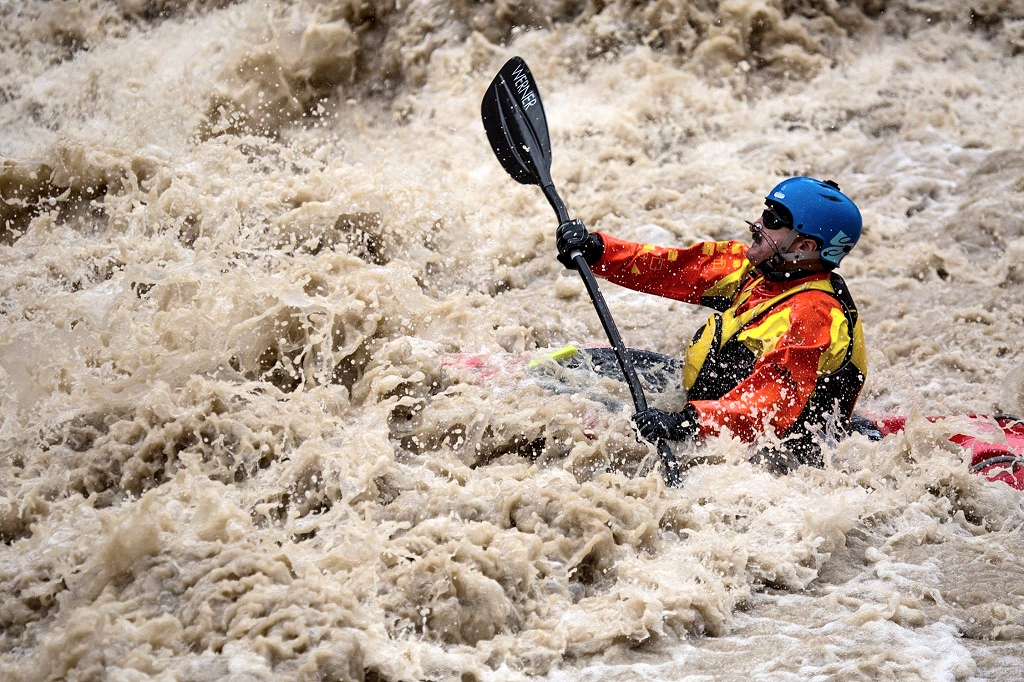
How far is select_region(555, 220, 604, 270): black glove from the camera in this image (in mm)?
3980

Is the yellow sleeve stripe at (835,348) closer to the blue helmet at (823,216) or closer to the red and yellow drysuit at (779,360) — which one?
the red and yellow drysuit at (779,360)

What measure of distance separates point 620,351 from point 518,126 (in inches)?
51.1

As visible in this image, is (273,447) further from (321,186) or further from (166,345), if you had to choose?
(321,186)

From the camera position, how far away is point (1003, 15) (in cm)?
798

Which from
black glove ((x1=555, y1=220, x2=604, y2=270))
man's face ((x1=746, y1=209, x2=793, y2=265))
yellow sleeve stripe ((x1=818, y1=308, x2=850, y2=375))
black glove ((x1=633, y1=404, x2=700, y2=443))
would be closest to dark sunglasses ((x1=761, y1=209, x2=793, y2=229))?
man's face ((x1=746, y1=209, x2=793, y2=265))

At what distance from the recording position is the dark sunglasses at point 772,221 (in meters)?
3.75

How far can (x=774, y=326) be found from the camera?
358 centimetres

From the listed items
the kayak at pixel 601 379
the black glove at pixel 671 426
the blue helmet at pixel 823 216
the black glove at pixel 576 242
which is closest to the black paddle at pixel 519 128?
the black glove at pixel 576 242

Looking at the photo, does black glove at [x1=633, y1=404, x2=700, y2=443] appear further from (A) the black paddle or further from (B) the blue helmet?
(A) the black paddle

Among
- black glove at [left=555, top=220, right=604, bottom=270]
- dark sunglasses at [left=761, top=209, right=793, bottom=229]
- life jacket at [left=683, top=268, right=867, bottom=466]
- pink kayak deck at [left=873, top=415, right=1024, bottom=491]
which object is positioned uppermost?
dark sunglasses at [left=761, top=209, right=793, bottom=229]

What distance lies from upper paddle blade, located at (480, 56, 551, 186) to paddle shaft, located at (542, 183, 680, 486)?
0.79 feet

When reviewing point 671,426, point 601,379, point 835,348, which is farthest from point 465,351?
point 835,348

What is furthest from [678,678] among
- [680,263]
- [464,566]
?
[680,263]

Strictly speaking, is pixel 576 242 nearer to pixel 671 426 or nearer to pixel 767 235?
pixel 767 235
